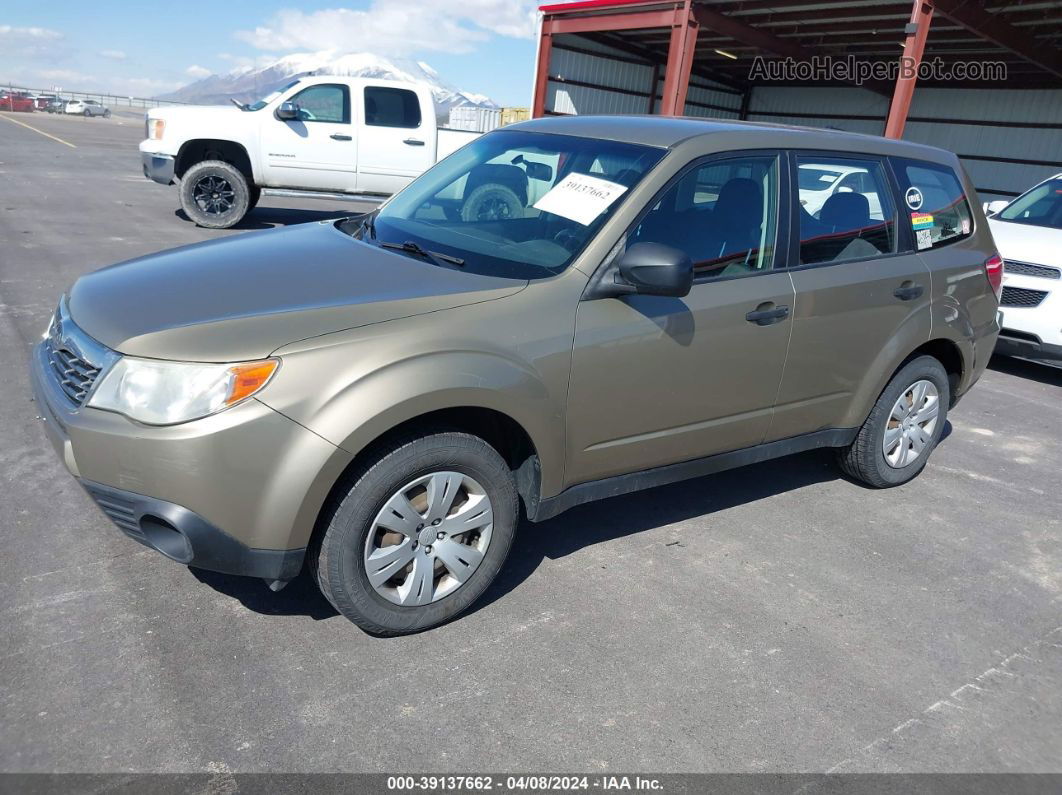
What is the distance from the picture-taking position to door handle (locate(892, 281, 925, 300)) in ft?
14.2

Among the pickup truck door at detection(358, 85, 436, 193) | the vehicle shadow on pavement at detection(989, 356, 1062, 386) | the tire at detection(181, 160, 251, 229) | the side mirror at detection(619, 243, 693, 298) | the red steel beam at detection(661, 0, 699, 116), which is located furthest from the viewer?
the red steel beam at detection(661, 0, 699, 116)

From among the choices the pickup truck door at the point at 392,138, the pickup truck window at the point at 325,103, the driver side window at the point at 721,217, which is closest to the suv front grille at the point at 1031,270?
the driver side window at the point at 721,217

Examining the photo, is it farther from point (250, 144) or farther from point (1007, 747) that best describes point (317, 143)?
point (1007, 747)

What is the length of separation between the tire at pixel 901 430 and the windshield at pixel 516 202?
1977 millimetres

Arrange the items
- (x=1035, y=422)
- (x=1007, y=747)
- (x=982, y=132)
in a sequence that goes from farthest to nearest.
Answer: (x=982, y=132) < (x=1035, y=422) < (x=1007, y=747)

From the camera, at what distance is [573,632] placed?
3227 mm

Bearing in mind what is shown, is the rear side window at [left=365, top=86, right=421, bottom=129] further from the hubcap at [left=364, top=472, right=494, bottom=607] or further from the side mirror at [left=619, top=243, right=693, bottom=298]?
the hubcap at [left=364, top=472, right=494, bottom=607]

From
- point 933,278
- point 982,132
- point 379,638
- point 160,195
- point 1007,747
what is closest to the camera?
point 1007,747

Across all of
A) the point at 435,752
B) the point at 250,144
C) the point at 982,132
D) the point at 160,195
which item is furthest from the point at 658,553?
the point at 982,132

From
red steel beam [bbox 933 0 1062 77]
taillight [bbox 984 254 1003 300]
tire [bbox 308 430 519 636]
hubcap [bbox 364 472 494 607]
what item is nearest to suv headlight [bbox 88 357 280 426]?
tire [bbox 308 430 519 636]

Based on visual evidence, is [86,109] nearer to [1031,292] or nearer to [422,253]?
[1031,292]

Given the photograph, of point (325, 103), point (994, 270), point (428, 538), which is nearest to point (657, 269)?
point (428, 538)

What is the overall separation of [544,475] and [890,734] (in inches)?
56.8

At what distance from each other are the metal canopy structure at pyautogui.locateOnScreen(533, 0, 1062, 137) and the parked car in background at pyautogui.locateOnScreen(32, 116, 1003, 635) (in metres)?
9.59
